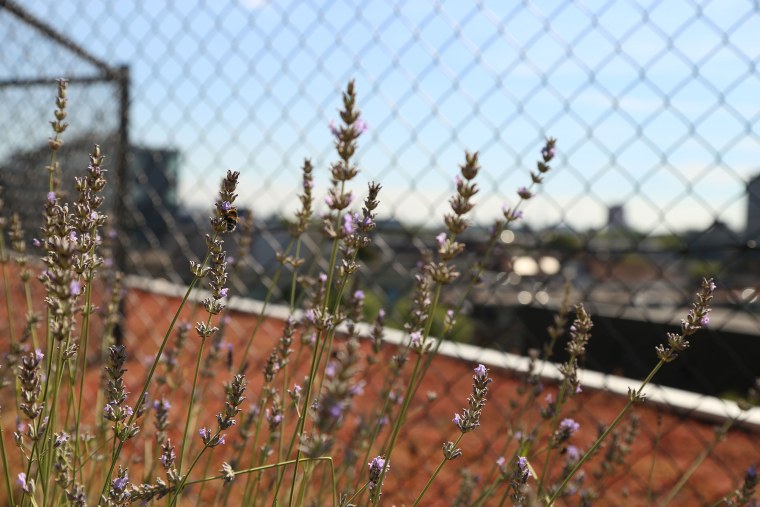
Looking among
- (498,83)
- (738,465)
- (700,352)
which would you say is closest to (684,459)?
(738,465)

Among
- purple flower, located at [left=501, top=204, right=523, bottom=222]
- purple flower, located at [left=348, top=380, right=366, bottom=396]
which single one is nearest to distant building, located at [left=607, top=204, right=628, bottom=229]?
purple flower, located at [left=501, top=204, right=523, bottom=222]

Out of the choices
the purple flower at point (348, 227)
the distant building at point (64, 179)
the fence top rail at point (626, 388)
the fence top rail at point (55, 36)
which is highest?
the fence top rail at point (55, 36)

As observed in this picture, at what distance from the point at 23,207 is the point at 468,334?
9.79ft

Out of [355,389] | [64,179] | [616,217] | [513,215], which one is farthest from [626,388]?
[64,179]

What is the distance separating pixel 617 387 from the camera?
183cm

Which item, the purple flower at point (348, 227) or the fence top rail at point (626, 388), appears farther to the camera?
the fence top rail at point (626, 388)

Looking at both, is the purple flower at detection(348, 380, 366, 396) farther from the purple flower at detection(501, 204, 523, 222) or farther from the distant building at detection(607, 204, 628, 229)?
the distant building at detection(607, 204, 628, 229)

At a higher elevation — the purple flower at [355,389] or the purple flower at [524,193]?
the purple flower at [524,193]

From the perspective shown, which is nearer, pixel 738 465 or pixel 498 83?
pixel 498 83

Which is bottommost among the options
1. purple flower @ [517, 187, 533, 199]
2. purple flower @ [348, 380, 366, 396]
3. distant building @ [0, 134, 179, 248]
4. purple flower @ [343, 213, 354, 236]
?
purple flower @ [348, 380, 366, 396]

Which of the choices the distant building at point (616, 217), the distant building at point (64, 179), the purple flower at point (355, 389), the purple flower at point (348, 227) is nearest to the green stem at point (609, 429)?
the purple flower at point (355, 389)

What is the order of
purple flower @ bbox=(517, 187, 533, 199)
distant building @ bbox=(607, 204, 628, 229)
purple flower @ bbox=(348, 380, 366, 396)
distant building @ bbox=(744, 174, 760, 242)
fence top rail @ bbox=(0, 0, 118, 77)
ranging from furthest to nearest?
fence top rail @ bbox=(0, 0, 118, 77) → distant building @ bbox=(607, 204, 628, 229) → distant building @ bbox=(744, 174, 760, 242) → purple flower @ bbox=(517, 187, 533, 199) → purple flower @ bbox=(348, 380, 366, 396)

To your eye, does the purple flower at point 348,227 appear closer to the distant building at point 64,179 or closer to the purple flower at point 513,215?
the purple flower at point 513,215

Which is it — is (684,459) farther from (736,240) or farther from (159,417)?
(159,417)
